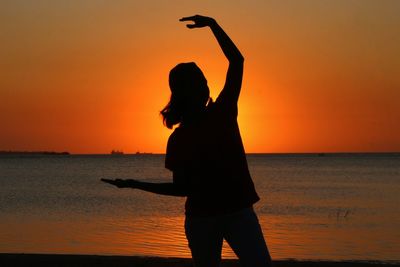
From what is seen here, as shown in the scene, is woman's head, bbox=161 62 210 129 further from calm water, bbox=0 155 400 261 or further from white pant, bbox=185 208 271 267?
calm water, bbox=0 155 400 261

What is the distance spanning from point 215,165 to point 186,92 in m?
0.45

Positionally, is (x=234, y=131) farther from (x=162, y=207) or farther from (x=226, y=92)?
(x=162, y=207)

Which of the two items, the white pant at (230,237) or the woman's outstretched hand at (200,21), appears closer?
the white pant at (230,237)

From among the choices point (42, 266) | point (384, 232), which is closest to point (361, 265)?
point (42, 266)

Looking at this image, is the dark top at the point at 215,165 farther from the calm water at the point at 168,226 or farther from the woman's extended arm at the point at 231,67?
the calm water at the point at 168,226

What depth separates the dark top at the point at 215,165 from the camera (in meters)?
4.24

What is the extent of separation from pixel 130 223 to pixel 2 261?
14560 mm

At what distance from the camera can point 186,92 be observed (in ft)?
14.2

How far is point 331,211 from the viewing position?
33344 mm

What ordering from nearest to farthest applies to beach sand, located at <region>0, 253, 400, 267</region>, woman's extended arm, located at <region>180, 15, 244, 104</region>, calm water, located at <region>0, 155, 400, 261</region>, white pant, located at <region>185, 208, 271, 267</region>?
white pant, located at <region>185, 208, 271, 267</region> → woman's extended arm, located at <region>180, 15, 244, 104</region> → beach sand, located at <region>0, 253, 400, 267</region> → calm water, located at <region>0, 155, 400, 261</region>

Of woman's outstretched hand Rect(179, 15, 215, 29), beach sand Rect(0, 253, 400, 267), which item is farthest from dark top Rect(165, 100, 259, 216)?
beach sand Rect(0, 253, 400, 267)

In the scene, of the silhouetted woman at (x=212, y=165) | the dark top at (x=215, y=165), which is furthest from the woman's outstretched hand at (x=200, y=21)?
the dark top at (x=215, y=165)

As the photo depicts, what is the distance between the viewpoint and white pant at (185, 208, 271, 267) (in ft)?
13.6

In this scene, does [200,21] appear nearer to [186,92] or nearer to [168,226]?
[186,92]
